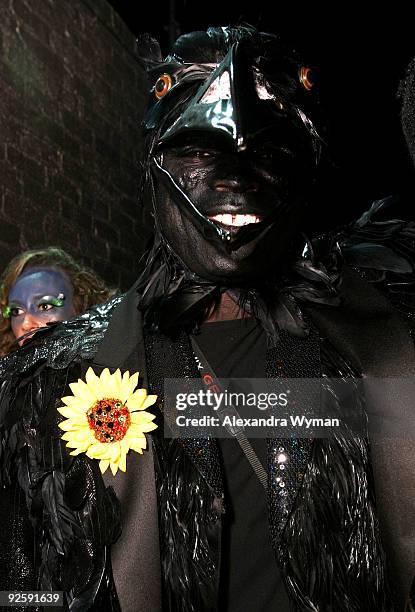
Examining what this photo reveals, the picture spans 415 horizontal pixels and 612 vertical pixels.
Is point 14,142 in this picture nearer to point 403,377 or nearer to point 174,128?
point 174,128

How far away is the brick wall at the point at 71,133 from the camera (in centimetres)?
475

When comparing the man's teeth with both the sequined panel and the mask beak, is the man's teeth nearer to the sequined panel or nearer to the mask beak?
→ the mask beak

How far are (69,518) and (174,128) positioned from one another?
2.65 ft

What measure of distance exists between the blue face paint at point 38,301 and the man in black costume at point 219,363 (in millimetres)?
1455

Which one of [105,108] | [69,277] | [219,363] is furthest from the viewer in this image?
[105,108]

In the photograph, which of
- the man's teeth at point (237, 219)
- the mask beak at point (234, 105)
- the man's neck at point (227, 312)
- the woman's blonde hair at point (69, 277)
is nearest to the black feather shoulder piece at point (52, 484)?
the man's neck at point (227, 312)

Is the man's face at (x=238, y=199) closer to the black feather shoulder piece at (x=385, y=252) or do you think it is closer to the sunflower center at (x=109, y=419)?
the black feather shoulder piece at (x=385, y=252)

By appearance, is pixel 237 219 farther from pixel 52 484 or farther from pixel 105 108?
pixel 105 108

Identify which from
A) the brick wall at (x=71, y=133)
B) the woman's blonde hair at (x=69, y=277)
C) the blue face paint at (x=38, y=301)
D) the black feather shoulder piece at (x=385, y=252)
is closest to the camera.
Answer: the black feather shoulder piece at (x=385, y=252)

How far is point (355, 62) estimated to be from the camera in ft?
19.7

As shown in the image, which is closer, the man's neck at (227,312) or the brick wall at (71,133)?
the man's neck at (227,312)

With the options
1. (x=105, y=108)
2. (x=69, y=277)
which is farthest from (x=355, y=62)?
(x=69, y=277)

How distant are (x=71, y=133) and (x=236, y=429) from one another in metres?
4.53

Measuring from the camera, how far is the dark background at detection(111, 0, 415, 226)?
538 cm
